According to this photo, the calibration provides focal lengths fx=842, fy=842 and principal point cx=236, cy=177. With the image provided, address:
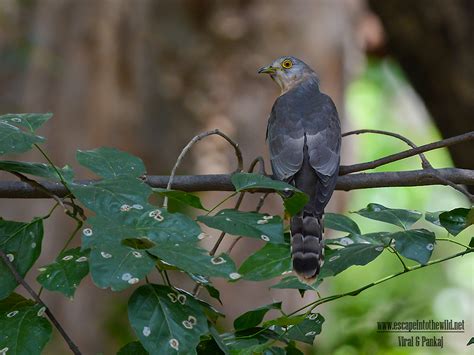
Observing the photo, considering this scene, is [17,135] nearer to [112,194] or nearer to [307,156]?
[112,194]

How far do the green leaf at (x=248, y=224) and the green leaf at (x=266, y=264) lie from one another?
0.22ft

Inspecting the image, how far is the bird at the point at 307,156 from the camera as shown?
2621 millimetres

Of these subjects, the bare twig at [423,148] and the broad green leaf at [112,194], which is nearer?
the broad green leaf at [112,194]

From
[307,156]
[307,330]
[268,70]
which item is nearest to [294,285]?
[307,330]

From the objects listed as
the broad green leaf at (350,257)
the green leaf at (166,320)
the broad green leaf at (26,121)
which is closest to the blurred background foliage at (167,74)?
the broad green leaf at (26,121)

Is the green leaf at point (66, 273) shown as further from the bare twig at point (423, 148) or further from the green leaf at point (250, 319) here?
the bare twig at point (423, 148)

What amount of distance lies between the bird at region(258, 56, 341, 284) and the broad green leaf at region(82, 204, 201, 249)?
0.55m

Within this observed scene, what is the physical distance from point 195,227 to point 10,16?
8451 millimetres

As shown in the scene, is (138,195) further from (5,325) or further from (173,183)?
(173,183)

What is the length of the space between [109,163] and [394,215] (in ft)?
2.65

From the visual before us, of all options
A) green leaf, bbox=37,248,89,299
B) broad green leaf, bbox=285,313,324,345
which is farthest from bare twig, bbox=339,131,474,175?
green leaf, bbox=37,248,89,299

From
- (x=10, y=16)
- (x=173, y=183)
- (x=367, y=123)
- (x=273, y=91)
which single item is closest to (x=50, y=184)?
(x=173, y=183)

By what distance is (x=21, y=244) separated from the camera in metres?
2.13

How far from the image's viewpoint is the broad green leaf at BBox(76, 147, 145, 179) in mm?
2252
